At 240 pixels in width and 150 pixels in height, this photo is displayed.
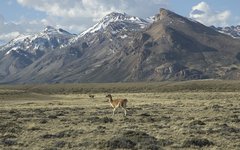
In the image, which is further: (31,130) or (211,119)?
(211,119)

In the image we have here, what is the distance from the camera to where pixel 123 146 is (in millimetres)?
23281

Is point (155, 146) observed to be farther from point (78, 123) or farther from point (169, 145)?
point (78, 123)

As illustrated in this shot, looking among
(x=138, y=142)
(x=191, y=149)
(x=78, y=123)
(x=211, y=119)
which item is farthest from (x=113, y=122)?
(x=191, y=149)

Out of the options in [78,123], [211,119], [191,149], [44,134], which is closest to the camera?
[191,149]

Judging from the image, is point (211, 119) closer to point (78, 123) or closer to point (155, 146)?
point (78, 123)

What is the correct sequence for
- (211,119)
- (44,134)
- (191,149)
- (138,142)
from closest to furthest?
(191,149)
(138,142)
(44,134)
(211,119)

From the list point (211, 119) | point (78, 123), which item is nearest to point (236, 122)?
point (211, 119)

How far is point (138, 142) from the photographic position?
24.6m

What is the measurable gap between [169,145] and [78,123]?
12.5 m

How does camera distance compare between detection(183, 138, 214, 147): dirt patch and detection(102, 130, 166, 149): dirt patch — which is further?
detection(183, 138, 214, 147): dirt patch

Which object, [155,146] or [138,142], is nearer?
[155,146]

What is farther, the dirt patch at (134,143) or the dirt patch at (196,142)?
the dirt patch at (196,142)

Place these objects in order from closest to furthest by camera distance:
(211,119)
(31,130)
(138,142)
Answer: (138,142) < (31,130) < (211,119)

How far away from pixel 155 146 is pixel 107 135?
18.3ft
